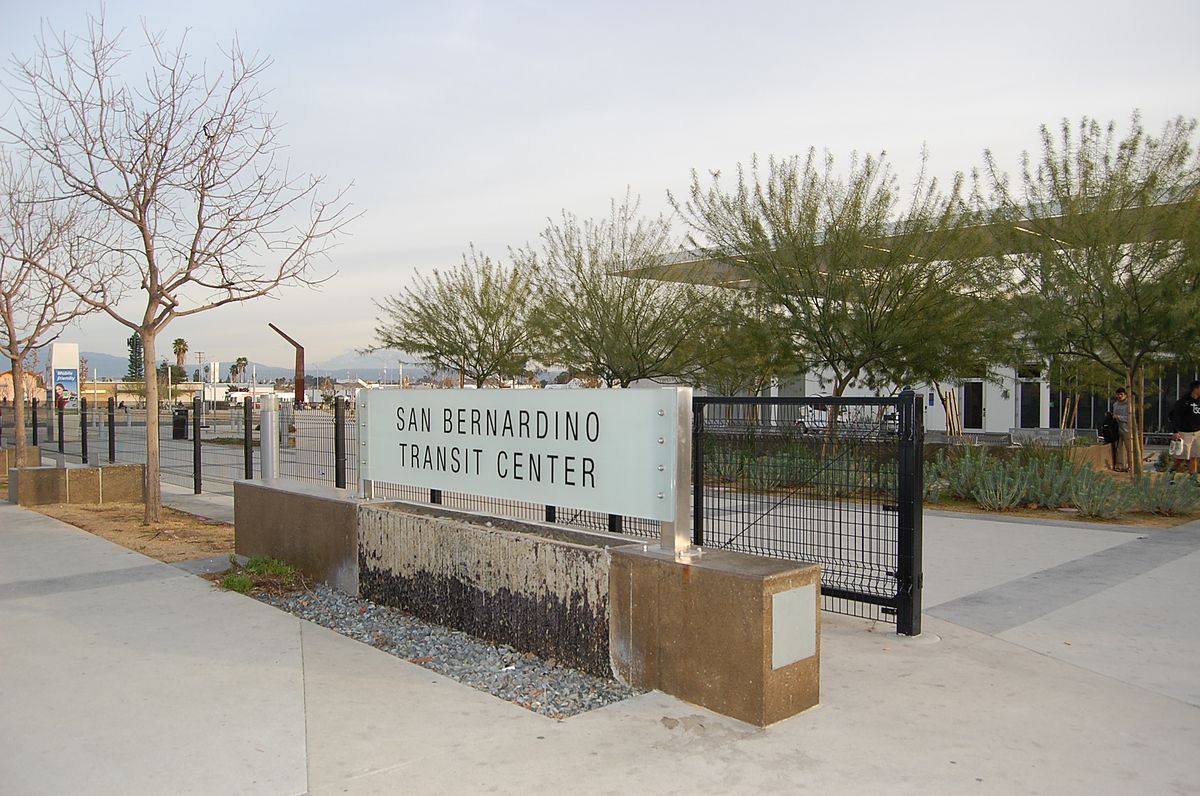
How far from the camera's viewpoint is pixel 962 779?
3795mm

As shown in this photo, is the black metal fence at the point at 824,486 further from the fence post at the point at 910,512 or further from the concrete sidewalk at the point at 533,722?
the concrete sidewalk at the point at 533,722

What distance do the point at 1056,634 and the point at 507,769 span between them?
404 centimetres

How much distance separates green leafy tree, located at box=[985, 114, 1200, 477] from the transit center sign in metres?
10.7

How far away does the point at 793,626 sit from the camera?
4.52 meters

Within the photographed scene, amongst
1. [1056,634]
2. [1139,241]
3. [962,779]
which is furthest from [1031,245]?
[962,779]

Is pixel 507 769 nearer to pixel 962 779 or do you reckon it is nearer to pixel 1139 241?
pixel 962 779

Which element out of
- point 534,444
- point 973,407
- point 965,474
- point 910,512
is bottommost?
point 965,474

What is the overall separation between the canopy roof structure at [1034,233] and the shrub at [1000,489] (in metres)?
3.85

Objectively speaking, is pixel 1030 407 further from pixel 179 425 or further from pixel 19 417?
pixel 19 417

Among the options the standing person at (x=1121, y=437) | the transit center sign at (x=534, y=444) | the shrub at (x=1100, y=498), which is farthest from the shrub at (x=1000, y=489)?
the transit center sign at (x=534, y=444)

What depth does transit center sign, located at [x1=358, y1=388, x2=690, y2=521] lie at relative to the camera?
505 cm

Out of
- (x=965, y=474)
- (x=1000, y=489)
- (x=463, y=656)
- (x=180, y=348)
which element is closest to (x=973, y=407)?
(x=965, y=474)

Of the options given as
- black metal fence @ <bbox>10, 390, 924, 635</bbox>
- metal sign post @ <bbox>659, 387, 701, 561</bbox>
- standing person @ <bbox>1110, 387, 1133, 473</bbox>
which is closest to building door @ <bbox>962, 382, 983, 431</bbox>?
standing person @ <bbox>1110, 387, 1133, 473</bbox>

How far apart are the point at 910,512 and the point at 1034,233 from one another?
1107 cm
